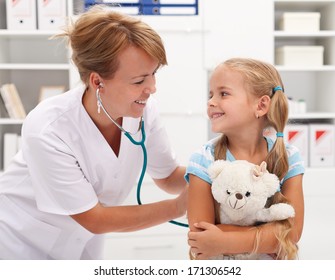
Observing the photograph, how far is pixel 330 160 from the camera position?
3.29 metres

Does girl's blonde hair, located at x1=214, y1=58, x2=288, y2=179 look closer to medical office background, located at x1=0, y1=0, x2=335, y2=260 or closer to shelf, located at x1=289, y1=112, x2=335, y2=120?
medical office background, located at x1=0, y1=0, x2=335, y2=260

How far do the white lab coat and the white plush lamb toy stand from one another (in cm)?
38

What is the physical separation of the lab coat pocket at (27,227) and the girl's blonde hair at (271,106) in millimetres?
547

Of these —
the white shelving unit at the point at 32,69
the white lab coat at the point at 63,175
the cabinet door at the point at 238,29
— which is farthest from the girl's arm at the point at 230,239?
the white shelving unit at the point at 32,69

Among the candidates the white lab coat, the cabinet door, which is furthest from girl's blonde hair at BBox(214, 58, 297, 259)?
the cabinet door

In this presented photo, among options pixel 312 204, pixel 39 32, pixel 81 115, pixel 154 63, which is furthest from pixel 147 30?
pixel 312 204

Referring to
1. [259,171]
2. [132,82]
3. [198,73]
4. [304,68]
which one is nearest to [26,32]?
[198,73]

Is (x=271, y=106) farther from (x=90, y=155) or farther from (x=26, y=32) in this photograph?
(x=26, y=32)

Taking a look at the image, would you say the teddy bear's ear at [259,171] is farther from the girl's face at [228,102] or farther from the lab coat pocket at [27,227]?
the lab coat pocket at [27,227]

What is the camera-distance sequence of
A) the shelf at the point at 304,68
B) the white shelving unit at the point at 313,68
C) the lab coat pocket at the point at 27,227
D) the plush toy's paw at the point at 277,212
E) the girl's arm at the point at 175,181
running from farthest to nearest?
the white shelving unit at the point at 313,68, the shelf at the point at 304,68, the girl's arm at the point at 175,181, the lab coat pocket at the point at 27,227, the plush toy's paw at the point at 277,212

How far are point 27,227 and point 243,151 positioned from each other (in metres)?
0.69

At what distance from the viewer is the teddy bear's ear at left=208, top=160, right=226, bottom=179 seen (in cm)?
120

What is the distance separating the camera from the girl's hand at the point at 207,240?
1169 mm

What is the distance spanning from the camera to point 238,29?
3.10 m
